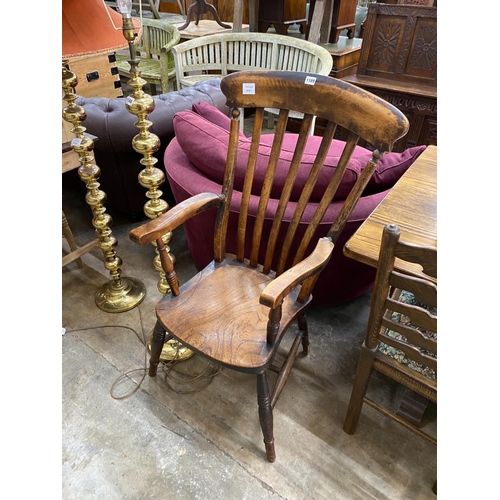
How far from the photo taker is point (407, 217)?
113 cm

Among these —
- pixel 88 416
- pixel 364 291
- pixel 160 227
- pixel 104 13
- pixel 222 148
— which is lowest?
pixel 88 416

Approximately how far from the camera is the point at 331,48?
3146mm

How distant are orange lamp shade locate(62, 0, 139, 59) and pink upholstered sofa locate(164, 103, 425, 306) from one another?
1.75ft

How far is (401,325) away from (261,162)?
0.77 m

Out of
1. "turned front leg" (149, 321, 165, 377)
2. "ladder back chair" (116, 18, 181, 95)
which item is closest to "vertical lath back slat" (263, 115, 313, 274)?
"turned front leg" (149, 321, 165, 377)

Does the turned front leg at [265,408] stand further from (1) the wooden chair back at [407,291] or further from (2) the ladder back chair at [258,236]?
(1) the wooden chair back at [407,291]

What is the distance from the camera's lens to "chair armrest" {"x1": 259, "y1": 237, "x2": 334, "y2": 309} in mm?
881

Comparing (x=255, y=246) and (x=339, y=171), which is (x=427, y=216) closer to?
(x=339, y=171)

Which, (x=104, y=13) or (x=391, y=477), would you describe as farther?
(x=391, y=477)

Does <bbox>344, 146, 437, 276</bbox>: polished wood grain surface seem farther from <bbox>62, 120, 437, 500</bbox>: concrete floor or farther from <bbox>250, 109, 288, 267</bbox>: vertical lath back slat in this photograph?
<bbox>62, 120, 437, 500</bbox>: concrete floor

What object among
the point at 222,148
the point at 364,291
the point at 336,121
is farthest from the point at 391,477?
the point at 222,148

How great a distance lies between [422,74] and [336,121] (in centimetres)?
211

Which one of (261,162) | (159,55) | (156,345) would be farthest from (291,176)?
(159,55)

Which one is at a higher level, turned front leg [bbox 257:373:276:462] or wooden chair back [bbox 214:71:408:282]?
wooden chair back [bbox 214:71:408:282]
